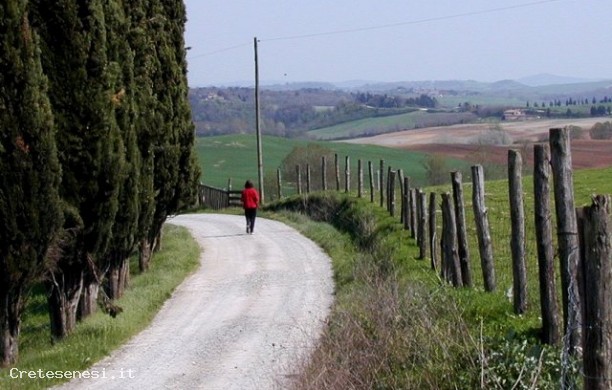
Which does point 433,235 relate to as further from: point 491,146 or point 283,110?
point 283,110

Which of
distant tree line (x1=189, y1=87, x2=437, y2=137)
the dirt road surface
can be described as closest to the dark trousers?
the dirt road surface

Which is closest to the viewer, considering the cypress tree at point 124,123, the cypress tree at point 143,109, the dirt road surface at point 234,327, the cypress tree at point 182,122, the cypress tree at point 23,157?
the dirt road surface at point 234,327

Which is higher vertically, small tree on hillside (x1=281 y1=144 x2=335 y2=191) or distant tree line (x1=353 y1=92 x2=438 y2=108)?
distant tree line (x1=353 y1=92 x2=438 y2=108)

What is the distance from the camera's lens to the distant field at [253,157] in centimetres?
6228

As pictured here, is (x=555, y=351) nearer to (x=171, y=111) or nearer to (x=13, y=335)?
(x=13, y=335)

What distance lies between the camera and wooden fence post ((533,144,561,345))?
28.6ft

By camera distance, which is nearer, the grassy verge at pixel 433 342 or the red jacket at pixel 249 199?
the grassy verge at pixel 433 342

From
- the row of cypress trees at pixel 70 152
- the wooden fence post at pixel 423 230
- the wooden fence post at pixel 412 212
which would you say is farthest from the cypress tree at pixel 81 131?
the wooden fence post at pixel 412 212

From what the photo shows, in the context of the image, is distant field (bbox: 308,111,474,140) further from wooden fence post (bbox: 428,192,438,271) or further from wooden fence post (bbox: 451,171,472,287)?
wooden fence post (bbox: 451,171,472,287)

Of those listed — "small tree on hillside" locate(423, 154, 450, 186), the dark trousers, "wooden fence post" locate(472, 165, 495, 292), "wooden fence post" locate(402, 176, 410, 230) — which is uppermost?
"wooden fence post" locate(472, 165, 495, 292)

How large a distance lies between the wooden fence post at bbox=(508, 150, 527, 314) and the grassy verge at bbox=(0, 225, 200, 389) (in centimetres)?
555

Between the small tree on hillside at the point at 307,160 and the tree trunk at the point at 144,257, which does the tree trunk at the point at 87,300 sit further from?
the small tree on hillside at the point at 307,160

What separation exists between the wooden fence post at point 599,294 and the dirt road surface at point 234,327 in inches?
182

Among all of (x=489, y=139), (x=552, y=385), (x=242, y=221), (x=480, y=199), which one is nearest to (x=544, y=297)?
(x=552, y=385)
